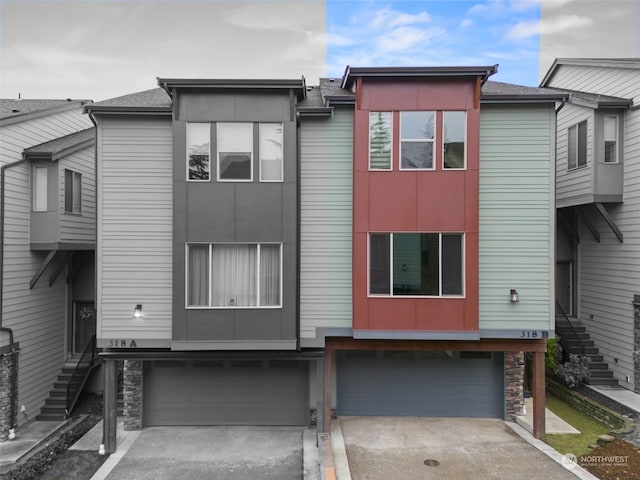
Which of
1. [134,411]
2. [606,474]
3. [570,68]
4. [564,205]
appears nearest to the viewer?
[606,474]

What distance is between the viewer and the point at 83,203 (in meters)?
12.0

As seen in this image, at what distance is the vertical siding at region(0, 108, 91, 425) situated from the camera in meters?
9.98

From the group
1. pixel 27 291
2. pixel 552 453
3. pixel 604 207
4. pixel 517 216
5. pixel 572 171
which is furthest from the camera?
pixel 572 171

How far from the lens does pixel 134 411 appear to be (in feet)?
31.3

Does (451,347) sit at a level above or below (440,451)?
above

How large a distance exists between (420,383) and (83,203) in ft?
35.8

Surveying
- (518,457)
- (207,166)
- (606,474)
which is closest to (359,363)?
(518,457)

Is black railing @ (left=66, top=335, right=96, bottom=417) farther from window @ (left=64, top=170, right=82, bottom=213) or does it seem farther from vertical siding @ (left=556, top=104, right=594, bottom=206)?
vertical siding @ (left=556, top=104, right=594, bottom=206)

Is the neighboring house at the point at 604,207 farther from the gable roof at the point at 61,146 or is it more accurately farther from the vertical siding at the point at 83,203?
the vertical siding at the point at 83,203

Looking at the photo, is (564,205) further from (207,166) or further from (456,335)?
(207,166)

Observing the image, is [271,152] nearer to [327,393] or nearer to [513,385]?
[327,393]

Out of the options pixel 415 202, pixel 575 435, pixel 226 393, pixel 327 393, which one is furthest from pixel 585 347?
pixel 226 393

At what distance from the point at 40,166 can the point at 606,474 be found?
14.5 meters

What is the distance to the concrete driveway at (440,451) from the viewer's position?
7.39m
